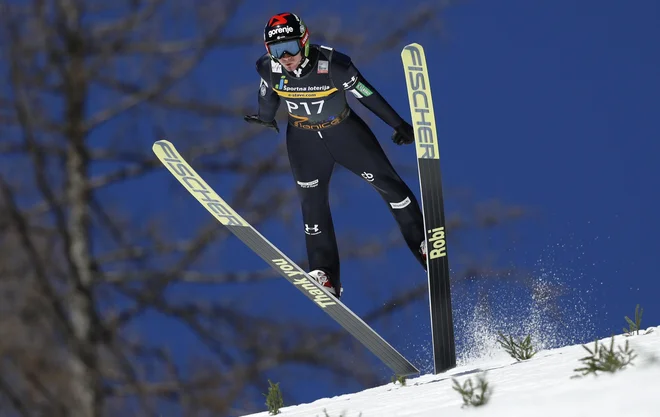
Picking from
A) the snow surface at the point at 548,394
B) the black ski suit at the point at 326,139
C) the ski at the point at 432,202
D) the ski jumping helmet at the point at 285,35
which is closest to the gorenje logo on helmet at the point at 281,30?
the ski jumping helmet at the point at 285,35

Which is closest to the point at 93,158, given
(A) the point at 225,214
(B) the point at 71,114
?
(B) the point at 71,114

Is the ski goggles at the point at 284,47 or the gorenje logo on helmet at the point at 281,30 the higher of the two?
the gorenje logo on helmet at the point at 281,30

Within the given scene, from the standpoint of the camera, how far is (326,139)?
6184mm

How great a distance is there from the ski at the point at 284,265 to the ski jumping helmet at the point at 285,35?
1.30m

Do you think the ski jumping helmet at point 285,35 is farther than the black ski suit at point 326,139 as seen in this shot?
No

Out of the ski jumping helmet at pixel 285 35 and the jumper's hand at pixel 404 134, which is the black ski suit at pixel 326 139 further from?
the ski jumping helmet at pixel 285 35

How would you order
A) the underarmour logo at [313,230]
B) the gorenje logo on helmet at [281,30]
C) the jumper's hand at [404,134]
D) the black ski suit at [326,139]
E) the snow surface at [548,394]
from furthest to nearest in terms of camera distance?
the underarmour logo at [313,230], the jumper's hand at [404,134], the black ski suit at [326,139], the gorenje logo on helmet at [281,30], the snow surface at [548,394]

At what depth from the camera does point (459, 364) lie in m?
6.25

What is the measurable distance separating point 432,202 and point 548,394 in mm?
2702

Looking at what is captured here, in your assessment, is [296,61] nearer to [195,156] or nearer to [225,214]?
[225,214]

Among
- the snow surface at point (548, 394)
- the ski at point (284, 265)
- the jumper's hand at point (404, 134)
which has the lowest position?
the snow surface at point (548, 394)

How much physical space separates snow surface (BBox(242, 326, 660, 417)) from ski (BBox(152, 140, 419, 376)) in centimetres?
122

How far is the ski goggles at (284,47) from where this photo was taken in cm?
576

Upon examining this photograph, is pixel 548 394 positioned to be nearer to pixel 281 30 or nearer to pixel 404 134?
pixel 404 134
